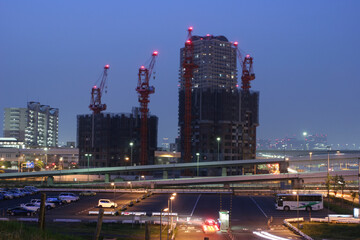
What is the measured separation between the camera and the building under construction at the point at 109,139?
157 meters

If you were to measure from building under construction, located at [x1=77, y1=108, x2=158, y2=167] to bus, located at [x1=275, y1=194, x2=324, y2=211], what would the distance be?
335 feet

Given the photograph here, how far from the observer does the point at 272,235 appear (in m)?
38.2

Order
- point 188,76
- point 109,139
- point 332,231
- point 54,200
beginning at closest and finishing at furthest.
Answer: point 332,231 → point 54,200 → point 188,76 → point 109,139

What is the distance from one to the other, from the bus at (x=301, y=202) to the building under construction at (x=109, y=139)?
102024 mm

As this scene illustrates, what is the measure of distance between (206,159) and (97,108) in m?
46.1

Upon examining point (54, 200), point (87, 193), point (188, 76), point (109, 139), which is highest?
point (188, 76)

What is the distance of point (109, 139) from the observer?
6211 inches

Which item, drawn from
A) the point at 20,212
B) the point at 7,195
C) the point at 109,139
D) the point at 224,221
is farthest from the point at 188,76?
the point at 224,221

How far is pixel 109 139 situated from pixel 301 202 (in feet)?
355

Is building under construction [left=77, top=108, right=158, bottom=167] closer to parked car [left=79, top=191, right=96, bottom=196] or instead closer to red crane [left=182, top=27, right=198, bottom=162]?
red crane [left=182, top=27, right=198, bottom=162]

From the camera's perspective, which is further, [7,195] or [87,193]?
Answer: [87,193]

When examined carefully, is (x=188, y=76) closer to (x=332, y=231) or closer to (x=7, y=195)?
(x=7, y=195)

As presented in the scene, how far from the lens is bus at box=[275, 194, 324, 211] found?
57.1 m

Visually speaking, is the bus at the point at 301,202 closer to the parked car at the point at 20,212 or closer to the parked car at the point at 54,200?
the parked car at the point at 54,200
